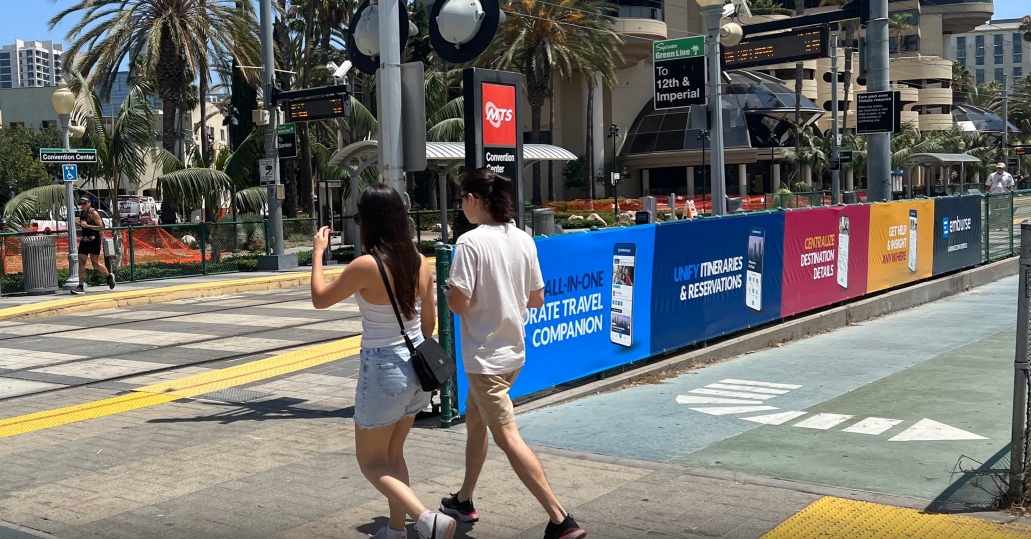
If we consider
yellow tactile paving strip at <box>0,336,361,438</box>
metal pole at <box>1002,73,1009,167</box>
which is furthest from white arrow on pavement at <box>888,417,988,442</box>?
metal pole at <box>1002,73,1009,167</box>

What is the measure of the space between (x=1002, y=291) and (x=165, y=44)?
22761 mm

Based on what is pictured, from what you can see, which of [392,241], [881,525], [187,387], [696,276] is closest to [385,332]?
[392,241]

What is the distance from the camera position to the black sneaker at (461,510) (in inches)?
204

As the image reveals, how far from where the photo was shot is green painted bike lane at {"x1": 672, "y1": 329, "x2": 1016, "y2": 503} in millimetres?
6008

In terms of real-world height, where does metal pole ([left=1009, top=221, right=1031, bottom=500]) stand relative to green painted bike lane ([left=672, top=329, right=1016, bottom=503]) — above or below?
above

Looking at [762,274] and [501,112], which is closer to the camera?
[501,112]

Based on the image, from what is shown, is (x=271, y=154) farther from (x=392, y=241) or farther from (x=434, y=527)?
(x=434, y=527)

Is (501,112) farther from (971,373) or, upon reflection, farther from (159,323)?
(159,323)

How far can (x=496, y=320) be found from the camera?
187 inches

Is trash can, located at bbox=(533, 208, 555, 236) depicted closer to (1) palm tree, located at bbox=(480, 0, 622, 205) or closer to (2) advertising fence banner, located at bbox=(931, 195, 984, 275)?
(2) advertising fence banner, located at bbox=(931, 195, 984, 275)

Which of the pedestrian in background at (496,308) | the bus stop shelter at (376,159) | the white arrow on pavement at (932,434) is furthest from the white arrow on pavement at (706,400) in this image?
the bus stop shelter at (376,159)

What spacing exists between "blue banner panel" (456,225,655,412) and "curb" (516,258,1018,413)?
14 centimetres

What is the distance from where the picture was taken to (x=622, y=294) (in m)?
9.15

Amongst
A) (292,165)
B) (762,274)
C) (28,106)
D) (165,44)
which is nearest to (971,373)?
(762,274)
